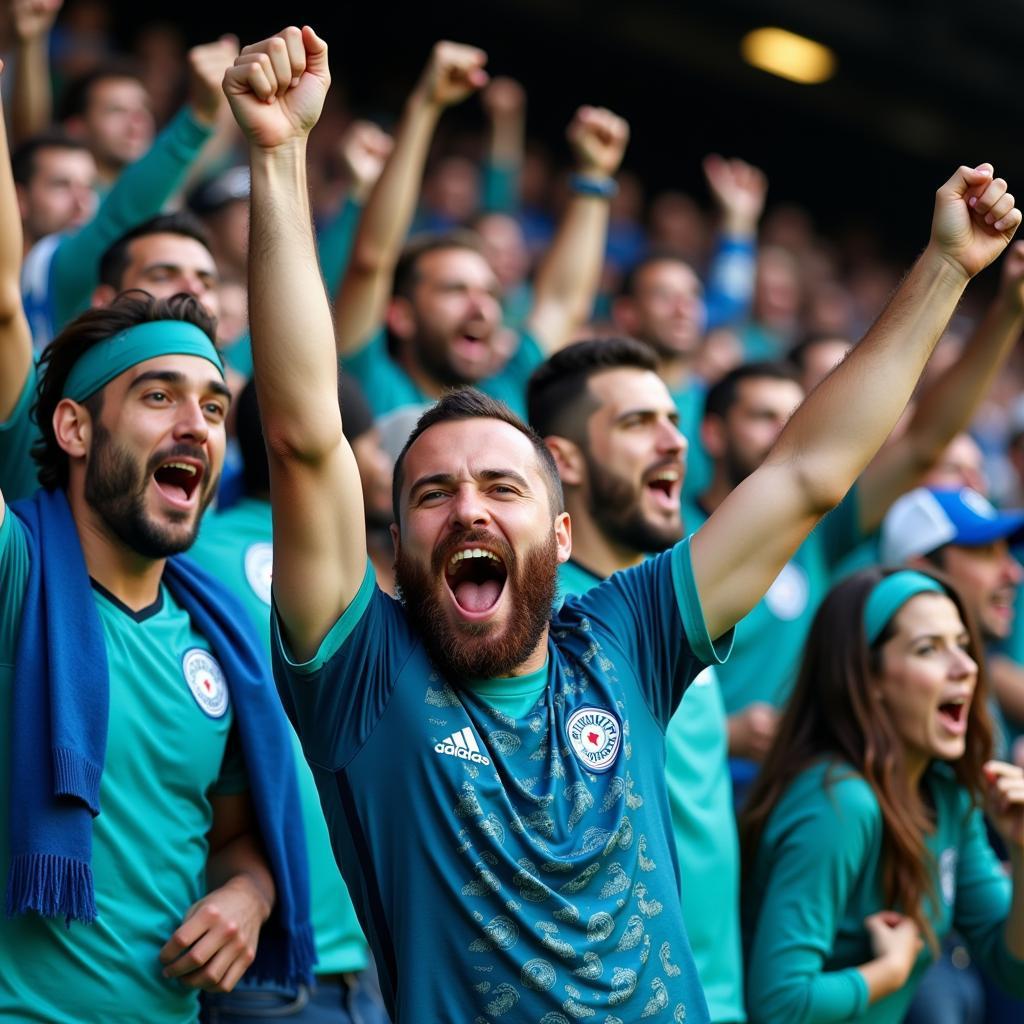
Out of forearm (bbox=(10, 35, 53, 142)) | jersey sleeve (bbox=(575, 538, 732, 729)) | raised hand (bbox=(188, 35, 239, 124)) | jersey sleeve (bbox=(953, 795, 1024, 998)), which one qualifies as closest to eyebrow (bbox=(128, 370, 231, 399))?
jersey sleeve (bbox=(575, 538, 732, 729))

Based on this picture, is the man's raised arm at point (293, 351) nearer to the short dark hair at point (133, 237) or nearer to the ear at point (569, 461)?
the ear at point (569, 461)

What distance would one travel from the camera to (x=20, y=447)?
3.68m

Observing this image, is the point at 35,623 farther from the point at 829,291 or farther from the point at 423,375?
the point at 829,291

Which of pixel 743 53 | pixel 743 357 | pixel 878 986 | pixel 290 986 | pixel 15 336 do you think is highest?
pixel 743 53

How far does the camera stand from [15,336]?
3646 millimetres

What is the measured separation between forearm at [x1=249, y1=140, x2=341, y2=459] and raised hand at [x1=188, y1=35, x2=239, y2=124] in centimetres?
232

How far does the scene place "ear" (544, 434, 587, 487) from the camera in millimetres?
4254

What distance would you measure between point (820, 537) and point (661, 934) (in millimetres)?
2793

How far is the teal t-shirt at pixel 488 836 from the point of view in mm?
2598

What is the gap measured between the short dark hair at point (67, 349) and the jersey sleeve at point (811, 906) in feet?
6.05

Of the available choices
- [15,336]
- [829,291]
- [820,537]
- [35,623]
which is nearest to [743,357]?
[829,291]

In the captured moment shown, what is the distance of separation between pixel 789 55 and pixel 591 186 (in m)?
6.20

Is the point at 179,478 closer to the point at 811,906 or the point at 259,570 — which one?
the point at 259,570

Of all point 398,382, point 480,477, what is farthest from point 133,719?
point 398,382
